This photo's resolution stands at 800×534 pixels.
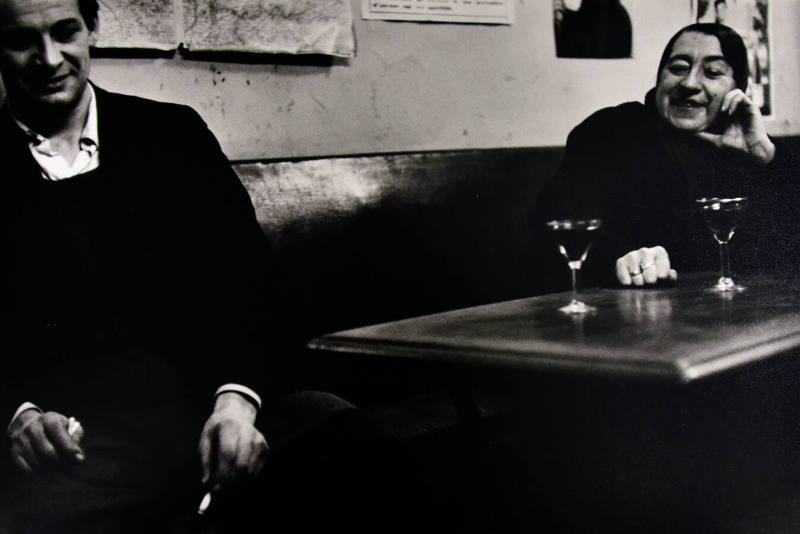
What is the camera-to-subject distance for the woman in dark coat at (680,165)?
2.15 m

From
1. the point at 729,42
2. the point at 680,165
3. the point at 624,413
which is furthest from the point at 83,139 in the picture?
the point at 729,42

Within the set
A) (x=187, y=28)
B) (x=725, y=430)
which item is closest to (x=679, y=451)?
(x=725, y=430)

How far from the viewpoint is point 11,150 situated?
144 cm

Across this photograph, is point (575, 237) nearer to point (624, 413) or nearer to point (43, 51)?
point (624, 413)

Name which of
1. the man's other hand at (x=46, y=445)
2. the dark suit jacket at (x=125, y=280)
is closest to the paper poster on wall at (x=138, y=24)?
the dark suit jacket at (x=125, y=280)

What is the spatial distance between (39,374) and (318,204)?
83 centimetres

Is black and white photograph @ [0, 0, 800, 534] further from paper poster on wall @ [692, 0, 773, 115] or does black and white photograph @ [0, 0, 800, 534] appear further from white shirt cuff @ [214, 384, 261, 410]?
paper poster on wall @ [692, 0, 773, 115]

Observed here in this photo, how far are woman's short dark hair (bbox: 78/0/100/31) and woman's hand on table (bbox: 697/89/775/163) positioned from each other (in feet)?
5.26

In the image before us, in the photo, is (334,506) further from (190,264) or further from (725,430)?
(725,430)

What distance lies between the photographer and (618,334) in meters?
A: 1.13

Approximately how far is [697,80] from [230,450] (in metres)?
1.78

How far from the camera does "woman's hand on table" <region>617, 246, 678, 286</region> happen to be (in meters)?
1.62

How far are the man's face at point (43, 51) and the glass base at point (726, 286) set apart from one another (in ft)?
4.20

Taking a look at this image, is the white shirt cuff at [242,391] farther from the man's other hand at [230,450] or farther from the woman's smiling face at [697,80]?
the woman's smiling face at [697,80]
